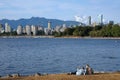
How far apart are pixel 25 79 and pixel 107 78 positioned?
219 inches

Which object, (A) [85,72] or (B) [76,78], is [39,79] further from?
(A) [85,72]

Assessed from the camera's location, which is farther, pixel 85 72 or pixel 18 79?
pixel 85 72

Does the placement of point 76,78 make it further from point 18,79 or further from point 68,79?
point 18,79

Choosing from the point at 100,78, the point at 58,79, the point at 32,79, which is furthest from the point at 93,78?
the point at 32,79

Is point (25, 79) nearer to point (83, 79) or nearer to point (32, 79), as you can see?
point (32, 79)

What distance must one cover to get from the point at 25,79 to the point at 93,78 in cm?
461

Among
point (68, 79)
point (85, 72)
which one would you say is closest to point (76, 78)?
point (68, 79)

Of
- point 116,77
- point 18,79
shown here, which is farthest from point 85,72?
point 18,79

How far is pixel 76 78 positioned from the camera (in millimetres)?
26234

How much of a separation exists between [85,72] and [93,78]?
4662 mm

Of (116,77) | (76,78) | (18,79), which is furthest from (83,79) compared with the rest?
(18,79)

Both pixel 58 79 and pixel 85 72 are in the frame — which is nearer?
pixel 58 79

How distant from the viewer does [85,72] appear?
1213 inches

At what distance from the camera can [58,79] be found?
1023 inches
